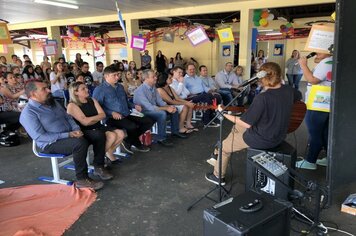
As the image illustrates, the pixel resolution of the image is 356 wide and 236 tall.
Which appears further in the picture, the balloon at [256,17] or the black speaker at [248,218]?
the balloon at [256,17]

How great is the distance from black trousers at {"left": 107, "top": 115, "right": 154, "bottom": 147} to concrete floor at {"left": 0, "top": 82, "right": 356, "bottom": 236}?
248mm

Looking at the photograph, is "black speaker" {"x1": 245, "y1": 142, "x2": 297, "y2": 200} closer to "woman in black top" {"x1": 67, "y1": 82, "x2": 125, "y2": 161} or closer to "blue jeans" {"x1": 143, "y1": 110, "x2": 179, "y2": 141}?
"woman in black top" {"x1": 67, "y1": 82, "x2": 125, "y2": 161}

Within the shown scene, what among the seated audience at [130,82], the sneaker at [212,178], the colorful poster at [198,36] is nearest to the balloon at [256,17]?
the colorful poster at [198,36]

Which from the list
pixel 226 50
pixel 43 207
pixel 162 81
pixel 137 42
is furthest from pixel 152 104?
pixel 226 50

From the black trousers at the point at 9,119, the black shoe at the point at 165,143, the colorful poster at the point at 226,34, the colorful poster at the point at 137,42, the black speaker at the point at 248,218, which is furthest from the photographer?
the colorful poster at the point at 137,42

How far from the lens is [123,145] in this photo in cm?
414

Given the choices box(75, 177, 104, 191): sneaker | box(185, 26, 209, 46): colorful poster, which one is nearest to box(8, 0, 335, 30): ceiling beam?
box(185, 26, 209, 46): colorful poster

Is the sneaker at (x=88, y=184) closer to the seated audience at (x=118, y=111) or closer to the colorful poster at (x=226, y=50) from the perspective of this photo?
the seated audience at (x=118, y=111)

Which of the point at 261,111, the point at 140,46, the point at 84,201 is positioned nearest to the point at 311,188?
the point at 261,111

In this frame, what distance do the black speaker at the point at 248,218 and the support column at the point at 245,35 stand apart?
5.80 metres

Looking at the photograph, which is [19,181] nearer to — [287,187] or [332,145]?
[287,187]

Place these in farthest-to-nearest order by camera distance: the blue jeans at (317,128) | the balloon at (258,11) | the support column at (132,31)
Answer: the support column at (132,31), the balloon at (258,11), the blue jeans at (317,128)

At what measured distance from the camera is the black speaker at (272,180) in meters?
2.34

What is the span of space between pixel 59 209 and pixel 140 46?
16.2ft
